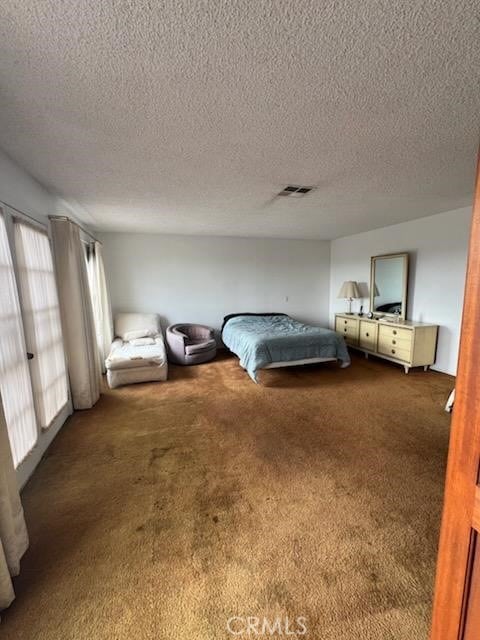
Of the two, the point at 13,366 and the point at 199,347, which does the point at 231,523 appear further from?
the point at 199,347

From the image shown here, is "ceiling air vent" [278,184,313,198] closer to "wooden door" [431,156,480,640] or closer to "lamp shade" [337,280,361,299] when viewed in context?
"wooden door" [431,156,480,640]

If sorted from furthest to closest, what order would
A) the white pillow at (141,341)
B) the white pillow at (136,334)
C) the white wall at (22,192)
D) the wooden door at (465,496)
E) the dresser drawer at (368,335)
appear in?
the white pillow at (136,334) < the dresser drawer at (368,335) < the white pillow at (141,341) < the white wall at (22,192) < the wooden door at (465,496)

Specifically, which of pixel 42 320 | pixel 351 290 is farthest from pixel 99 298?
pixel 351 290

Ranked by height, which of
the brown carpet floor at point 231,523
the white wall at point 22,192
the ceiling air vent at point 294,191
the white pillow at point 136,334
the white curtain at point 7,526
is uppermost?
the ceiling air vent at point 294,191

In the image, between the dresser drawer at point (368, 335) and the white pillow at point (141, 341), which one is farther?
the dresser drawer at point (368, 335)

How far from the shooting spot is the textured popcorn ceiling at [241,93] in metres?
1.00

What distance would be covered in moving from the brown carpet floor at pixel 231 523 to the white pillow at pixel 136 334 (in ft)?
6.16

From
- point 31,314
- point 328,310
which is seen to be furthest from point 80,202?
point 328,310

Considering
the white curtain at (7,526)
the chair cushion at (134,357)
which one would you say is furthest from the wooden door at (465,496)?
the chair cushion at (134,357)

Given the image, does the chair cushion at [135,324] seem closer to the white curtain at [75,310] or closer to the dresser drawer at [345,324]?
the white curtain at [75,310]

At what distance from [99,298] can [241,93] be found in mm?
3725

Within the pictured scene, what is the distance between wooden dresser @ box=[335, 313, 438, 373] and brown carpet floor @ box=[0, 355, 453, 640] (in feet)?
3.59

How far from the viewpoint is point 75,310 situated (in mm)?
2916

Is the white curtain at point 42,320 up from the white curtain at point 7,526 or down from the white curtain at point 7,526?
up
